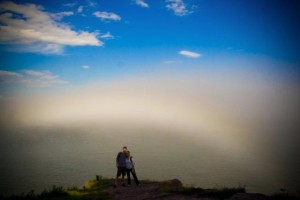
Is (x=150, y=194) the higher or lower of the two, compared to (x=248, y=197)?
lower

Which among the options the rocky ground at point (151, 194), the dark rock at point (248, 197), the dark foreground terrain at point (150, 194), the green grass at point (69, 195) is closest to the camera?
the dark rock at point (248, 197)

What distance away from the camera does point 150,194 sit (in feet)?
41.1

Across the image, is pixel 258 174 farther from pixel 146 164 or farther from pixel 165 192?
pixel 165 192

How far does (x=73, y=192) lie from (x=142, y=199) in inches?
173

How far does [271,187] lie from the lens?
57.7 m

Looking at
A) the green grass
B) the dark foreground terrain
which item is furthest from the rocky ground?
the green grass

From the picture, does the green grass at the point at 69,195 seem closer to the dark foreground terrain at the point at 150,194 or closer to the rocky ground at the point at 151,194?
the dark foreground terrain at the point at 150,194

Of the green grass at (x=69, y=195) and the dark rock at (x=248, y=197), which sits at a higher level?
the dark rock at (x=248, y=197)

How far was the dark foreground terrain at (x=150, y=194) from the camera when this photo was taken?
10.4 metres

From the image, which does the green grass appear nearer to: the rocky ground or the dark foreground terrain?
the dark foreground terrain

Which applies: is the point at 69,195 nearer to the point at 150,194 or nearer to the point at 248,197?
the point at 150,194

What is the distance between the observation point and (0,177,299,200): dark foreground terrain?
34.2ft

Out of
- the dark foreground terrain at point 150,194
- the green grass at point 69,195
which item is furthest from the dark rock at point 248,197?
the green grass at point 69,195

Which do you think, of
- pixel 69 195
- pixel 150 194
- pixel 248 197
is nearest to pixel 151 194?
pixel 150 194
